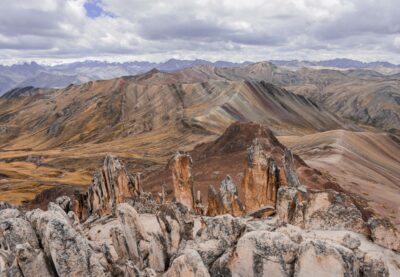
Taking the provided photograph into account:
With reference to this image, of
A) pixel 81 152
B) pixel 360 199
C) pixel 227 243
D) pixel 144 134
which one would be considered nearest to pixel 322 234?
pixel 227 243

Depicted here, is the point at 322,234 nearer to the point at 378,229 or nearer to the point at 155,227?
the point at 378,229

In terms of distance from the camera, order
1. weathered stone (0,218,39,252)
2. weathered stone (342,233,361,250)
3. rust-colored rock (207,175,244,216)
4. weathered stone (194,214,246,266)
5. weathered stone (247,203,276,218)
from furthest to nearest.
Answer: rust-colored rock (207,175,244,216), weathered stone (247,203,276,218), weathered stone (0,218,39,252), weathered stone (342,233,361,250), weathered stone (194,214,246,266)

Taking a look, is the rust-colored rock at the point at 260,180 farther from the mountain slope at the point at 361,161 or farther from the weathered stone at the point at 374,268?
the weathered stone at the point at 374,268

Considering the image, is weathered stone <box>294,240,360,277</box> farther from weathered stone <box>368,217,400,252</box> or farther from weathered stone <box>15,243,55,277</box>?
weathered stone <box>15,243,55,277</box>

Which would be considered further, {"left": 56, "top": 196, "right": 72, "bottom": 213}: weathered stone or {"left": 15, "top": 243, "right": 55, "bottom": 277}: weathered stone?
{"left": 56, "top": 196, "right": 72, "bottom": 213}: weathered stone

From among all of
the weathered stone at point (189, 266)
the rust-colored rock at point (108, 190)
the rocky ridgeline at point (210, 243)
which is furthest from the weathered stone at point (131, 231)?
the rust-colored rock at point (108, 190)

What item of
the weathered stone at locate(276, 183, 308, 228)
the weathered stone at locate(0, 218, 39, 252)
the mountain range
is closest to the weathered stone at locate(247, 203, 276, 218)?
the weathered stone at locate(276, 183, 308, 228)
